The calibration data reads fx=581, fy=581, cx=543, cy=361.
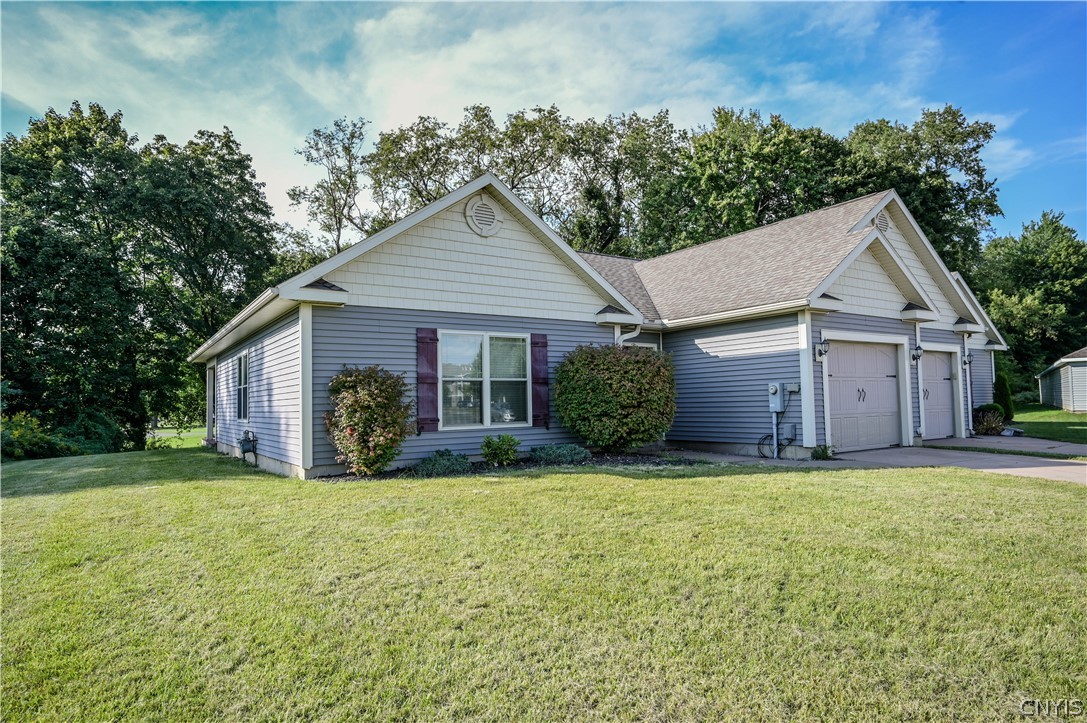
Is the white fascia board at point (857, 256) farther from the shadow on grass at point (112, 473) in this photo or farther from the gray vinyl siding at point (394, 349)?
the shadow on grass at point (112, 473)

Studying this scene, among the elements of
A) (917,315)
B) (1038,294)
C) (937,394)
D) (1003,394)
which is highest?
(1038,294)

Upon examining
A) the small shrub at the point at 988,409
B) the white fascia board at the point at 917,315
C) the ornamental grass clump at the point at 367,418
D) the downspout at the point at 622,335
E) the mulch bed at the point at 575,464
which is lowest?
the mulch bed at the point at 575,464

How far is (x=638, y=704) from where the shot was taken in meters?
2.56

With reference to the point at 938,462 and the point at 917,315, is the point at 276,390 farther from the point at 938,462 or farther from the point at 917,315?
the point at 917,315

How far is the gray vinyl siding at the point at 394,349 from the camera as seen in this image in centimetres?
841

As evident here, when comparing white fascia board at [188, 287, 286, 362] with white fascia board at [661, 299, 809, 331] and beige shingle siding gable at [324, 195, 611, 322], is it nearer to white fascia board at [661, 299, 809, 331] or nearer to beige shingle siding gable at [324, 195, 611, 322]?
beige shingle siding gable at [324, 195, 611, 322]

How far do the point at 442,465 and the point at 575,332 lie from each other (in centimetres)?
370

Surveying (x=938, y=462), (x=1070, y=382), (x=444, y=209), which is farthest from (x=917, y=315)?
(x=1070, y=382)

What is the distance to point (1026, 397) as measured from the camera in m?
30.2

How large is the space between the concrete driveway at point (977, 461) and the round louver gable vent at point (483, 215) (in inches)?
284

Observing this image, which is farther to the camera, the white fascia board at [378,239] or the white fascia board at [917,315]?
the white fascia board at [917,315]

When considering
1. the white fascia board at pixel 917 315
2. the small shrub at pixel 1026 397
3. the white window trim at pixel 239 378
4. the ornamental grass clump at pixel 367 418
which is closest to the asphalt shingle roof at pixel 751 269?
the white fascia board at pixel 917 315

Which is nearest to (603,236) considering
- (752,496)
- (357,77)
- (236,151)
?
(236,151)

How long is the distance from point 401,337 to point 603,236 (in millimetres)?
21265
